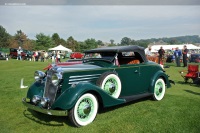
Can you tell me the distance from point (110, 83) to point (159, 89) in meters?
2.19

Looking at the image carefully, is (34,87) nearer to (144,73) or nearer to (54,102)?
(54,102)

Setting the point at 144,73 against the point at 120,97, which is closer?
the point at 120,97

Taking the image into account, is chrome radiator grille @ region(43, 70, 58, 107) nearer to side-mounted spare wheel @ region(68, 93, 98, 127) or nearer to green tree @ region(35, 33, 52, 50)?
side-mounted spare wheel @ region(68, 93, 98, 127)

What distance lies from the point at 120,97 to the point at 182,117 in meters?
1.59

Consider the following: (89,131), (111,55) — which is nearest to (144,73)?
(111,55)

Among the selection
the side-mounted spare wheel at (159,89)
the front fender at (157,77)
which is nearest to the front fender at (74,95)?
the front fender at (157,77)

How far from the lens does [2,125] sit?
15.8ft

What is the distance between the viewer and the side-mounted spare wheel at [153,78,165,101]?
22.0ft

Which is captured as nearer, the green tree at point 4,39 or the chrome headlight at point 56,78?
the chrome headlight at point 56,78

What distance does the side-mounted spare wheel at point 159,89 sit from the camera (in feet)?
22.0

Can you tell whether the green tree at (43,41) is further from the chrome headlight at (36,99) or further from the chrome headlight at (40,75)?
the chrome headlight at (36,99)

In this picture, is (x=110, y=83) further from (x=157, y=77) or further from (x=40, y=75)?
(x=157, y=77)

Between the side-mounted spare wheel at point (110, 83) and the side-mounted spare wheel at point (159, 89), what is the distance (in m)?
1.71

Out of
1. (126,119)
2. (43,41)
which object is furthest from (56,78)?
(43,41)
